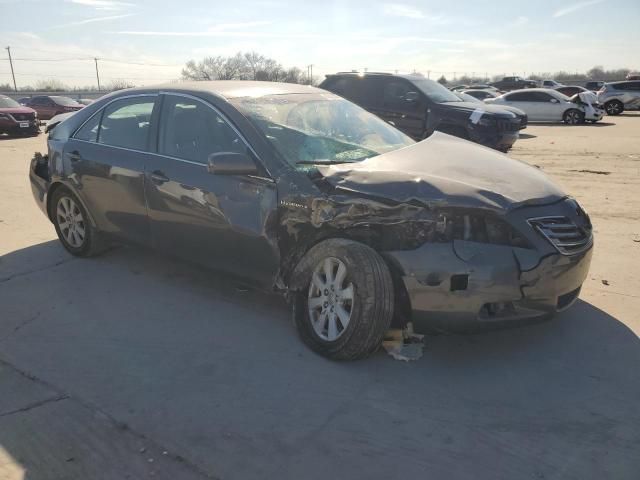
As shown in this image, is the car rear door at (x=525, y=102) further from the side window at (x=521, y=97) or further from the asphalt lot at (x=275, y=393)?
the asphalt lot at (x=275, y=393)

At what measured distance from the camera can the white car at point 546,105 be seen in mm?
21000

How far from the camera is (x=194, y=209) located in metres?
3.98

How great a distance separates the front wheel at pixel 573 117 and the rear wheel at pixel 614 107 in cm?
628

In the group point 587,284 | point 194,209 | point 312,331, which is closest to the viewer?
point 312,331

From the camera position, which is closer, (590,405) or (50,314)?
(590,405)

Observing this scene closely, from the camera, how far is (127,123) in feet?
15.3

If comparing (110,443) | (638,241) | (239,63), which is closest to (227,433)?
(110,443)

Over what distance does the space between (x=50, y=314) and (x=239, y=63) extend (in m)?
42.1

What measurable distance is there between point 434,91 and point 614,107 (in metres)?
19.9

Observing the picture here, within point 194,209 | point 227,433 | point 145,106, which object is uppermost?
point 145,106

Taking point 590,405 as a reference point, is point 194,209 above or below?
above

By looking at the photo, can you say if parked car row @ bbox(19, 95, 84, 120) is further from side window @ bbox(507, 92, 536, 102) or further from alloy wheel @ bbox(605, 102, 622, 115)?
alloy wheel @ bbox(605, 102, 622, 115)

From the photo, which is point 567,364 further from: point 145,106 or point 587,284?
point 145,106

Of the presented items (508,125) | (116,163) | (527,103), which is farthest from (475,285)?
(527,103)
